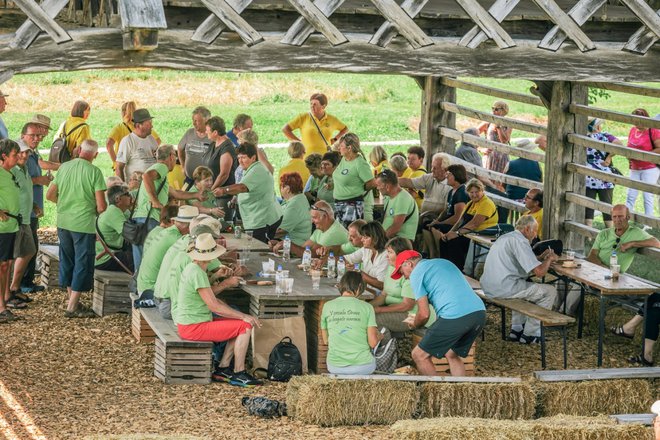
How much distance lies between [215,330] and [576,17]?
3.84m

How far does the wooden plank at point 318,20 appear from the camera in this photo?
863cm

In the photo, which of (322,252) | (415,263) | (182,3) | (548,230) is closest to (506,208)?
(548,230)

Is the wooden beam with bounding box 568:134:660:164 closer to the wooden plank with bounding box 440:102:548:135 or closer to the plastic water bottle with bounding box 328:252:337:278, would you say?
the wooden plank with bounding box 440:102:548:135

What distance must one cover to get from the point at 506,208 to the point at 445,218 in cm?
140

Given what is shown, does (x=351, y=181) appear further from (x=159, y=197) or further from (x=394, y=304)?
(x=394, y=304)

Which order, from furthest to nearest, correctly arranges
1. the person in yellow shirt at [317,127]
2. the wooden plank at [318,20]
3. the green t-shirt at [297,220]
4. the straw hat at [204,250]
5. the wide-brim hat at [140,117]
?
1. the person in yellow shirt at [317,127]
2. the wide-brim hat at [140,117]
3. the green t-shirt at [297,220]
4. the straw hat at [204,250]
5. the wooden plank at [318,20]

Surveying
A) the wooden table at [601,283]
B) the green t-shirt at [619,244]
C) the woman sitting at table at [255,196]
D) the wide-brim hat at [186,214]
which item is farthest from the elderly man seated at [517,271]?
the wide-brim hat at [186,214]

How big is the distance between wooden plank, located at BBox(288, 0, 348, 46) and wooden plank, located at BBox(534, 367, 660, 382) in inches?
120

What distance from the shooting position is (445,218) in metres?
13.8

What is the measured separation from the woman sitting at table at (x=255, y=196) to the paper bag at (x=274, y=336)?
2754 mm

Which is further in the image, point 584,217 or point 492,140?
point 492,140

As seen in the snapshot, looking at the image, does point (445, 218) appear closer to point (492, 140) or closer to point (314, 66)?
point (492, 140)

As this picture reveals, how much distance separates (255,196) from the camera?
1272cm

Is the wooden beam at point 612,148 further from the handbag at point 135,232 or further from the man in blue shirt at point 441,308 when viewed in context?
the handbag at point 135,232
